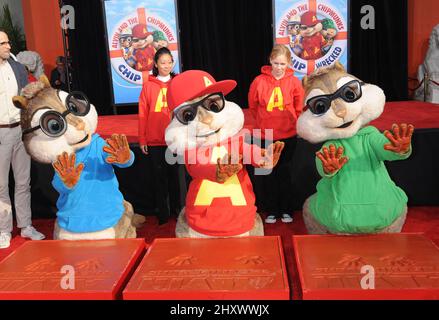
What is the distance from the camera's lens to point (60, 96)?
2.35m

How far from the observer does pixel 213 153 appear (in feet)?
7.34

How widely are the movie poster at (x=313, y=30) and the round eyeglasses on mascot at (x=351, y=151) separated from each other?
11.2ft

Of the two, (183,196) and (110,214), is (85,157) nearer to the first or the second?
(110,214)

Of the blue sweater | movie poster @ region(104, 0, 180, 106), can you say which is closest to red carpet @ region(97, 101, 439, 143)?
movie poster @ region(104, 0, 180, 106)

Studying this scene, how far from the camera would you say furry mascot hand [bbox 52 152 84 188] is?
2229mm

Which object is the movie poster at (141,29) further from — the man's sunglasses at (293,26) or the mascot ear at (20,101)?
the mascot ear at (20,101)

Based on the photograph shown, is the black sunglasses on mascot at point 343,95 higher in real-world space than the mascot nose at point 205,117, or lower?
higher

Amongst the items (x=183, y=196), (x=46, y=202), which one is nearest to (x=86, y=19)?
(x=46, y=202)

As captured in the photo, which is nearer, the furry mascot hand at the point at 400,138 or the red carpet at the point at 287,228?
the furry mascot hand at the point at 400,138

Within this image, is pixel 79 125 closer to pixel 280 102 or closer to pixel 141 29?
pixel 280 102

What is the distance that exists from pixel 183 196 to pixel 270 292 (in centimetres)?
168

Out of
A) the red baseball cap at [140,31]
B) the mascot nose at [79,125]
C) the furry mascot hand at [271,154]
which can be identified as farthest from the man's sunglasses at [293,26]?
the mascot nose at [79,125]

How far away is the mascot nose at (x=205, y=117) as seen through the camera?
2.14m

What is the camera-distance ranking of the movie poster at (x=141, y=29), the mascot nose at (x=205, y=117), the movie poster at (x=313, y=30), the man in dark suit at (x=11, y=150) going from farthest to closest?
the movie poster at (x=141, y=29), the movie poster at (x=313, y=30), the man in dark suit at (x=11, y=150), the mascot nose at (x=205, y=117)
